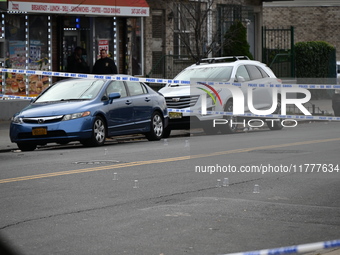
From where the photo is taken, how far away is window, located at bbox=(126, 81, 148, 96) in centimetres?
1875

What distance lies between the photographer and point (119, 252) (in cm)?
692

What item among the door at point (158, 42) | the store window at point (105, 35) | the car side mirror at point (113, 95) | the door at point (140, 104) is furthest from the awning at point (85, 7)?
the car side mirror at point (113, 95)

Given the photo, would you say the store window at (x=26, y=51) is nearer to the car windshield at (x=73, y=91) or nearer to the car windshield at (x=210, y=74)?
the car windshield at (x=210, y=74)

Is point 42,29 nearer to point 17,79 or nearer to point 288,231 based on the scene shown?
point 17,79

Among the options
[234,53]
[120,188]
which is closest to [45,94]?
[120,188]

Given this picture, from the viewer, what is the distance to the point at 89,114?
55.5 ft

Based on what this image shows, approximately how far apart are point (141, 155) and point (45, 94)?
13.2 feet

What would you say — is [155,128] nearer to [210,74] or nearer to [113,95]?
[113,95]

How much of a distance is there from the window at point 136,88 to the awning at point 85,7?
642 cm

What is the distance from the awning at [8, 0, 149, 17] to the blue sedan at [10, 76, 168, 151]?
6.35 metres

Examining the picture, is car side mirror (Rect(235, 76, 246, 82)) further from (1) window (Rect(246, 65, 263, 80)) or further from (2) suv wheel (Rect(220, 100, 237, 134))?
(2) suv wheel (Rect(220, 100, 237, 134))

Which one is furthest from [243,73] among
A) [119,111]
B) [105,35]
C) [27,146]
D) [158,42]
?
[158,42]

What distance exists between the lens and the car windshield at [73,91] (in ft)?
57.7

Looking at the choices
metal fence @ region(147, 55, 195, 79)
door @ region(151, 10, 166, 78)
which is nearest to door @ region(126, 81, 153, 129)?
metal fence @ region(147, 55, 195, 79)
